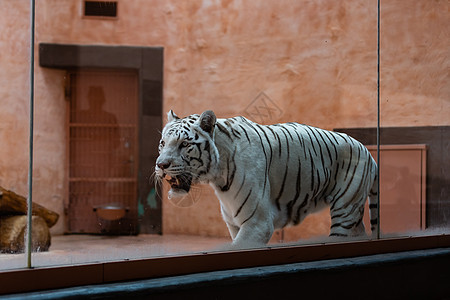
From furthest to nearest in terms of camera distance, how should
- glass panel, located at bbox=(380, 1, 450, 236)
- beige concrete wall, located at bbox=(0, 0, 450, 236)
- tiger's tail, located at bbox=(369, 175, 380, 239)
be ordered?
glass panel, located at bbox=(380, 1, 450, 236)
tiger's tail, located at bbox=(369, 175, 380, 239)
beige concrete wall, located at bbox=(0, 0, 450, 236)

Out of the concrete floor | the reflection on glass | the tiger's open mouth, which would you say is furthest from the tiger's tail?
the tiger's open mouth

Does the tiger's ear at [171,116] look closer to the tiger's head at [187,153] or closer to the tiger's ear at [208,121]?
the tiger's head at [187,153]

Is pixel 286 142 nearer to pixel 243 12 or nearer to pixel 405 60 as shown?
pixel 243 12

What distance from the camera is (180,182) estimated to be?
2646 millimetres

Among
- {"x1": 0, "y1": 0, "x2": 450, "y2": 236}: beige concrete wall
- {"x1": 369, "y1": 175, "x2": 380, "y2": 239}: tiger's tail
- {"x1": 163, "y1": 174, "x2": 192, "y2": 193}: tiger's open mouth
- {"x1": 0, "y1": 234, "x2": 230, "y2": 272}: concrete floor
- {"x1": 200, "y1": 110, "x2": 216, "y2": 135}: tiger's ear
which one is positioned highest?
{"x1": 0, "y1": 0, "x2": 450, "y2": 236}: beige concrete wall

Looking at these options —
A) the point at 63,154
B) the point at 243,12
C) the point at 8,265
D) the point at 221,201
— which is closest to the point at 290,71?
the point at 243,12

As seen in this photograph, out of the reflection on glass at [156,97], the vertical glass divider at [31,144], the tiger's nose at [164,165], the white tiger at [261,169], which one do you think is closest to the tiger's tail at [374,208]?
the reflection on glass at [156,97]

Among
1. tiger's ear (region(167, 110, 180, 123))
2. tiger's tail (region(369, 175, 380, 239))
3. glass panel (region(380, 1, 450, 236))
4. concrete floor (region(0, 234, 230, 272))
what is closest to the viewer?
concrete floor (region(0, 234, 230, 272))

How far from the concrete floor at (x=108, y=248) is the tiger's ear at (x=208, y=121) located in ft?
1.78

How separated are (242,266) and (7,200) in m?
1.61

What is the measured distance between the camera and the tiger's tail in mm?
3463

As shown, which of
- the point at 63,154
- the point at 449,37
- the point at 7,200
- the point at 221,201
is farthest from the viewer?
the point at 449,37

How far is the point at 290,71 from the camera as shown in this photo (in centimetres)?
325

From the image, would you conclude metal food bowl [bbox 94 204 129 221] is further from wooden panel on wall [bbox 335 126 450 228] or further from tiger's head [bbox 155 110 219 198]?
wooden panel on wall [bbox 335 126 450 228]
